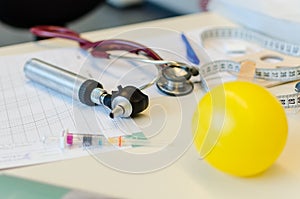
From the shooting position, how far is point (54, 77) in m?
0.62

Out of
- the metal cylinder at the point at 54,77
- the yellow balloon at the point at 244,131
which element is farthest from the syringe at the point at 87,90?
the yellow balloon at the point at 244,131

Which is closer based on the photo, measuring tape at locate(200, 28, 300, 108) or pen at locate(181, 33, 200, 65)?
measuring tape at locate(200, 28, 300, 108)

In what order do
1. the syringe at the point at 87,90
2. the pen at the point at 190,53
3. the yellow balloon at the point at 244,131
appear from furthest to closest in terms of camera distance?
the pen at the point at 190,53 < the syringe at the point at 87,90 < the yellow balloon at the point at 244,131

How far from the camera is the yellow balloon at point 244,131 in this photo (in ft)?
1.47

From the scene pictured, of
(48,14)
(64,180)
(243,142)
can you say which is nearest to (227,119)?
(243,142)

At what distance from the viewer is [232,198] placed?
44 centimetres

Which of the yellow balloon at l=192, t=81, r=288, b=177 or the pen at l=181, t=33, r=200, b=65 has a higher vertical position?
the yellow balloon at l=192, t=81, r=288, b=177

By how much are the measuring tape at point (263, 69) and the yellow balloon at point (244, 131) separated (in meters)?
0.12

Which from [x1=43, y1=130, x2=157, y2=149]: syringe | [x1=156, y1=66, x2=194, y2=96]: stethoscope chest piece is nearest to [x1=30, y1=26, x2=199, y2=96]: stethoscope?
[x1=156, y1=66, x2=194, y2=96]: stethoscope chest piece

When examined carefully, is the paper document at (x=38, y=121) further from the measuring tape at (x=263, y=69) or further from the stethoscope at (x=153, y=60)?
the measuring tape at (x=263, y=69)

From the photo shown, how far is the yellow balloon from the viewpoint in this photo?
45 cm

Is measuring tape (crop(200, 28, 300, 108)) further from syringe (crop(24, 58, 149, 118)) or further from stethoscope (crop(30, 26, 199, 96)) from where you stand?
syringe (crop(24, 58, 149, 118))

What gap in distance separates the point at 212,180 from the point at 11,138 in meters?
0.24

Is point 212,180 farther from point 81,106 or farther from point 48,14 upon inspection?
point 48,14
